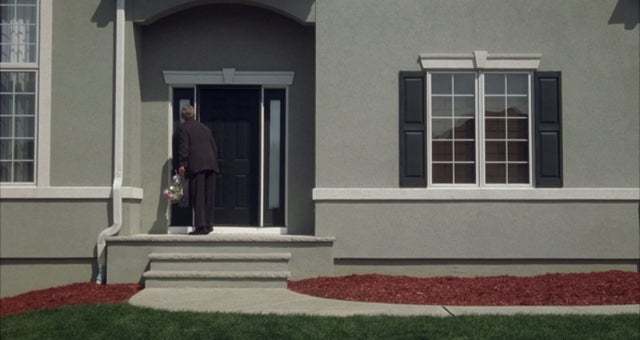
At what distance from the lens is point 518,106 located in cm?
1055

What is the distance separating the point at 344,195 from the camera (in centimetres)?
1039

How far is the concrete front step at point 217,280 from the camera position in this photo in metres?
9.28

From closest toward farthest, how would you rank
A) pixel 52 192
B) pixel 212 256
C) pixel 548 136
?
pixel 212 256 → pixel 52 192 → pixel 548 136

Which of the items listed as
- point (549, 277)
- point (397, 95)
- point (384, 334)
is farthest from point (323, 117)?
point (384, 334)

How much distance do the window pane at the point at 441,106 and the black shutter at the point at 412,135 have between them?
0.51 feet

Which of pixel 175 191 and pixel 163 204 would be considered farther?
pixel 163 204

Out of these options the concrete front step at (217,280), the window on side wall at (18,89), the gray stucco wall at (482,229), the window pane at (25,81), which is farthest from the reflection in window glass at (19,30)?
the gray stucco wall at (482,229)

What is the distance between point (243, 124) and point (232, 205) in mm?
1219

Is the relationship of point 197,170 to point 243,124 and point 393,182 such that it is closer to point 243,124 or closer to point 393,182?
point 243,124

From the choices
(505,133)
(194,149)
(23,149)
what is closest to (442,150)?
(505,133)

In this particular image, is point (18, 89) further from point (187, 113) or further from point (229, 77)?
point (229, 77)

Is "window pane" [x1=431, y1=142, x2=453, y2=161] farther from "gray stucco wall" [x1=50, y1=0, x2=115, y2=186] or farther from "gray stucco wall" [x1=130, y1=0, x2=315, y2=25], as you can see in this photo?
"gray stucco wall" [x1=50, y1=0, x2=115, y2=186]

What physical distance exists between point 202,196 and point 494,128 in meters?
4.13

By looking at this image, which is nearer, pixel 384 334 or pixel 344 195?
pixel 384 334
